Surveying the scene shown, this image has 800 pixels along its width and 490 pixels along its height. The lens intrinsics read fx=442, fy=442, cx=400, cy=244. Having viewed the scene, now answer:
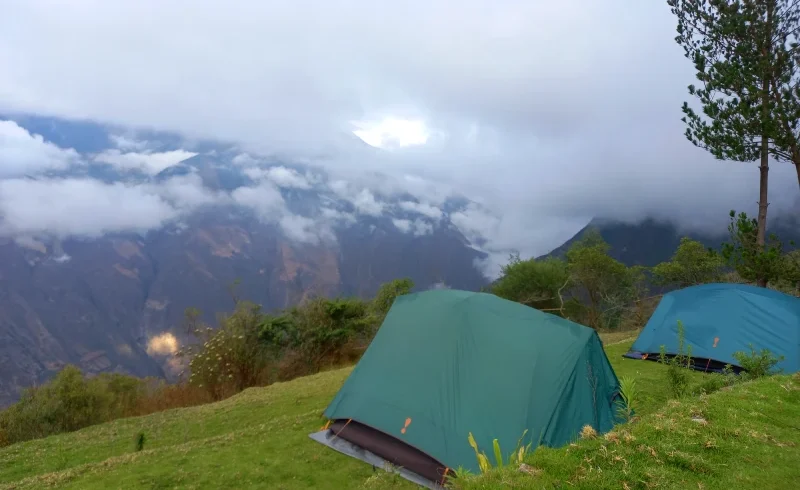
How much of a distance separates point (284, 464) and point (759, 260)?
596 inches

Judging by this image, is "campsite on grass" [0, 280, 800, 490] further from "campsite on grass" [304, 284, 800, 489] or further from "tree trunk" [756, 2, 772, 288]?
"tree trunk" [756, 2, 772, 288]

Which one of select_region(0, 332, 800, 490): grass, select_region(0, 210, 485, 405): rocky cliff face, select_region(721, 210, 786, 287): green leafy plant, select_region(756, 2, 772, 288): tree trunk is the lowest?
select_region(0, 210, 485, 405): rocky cliff face

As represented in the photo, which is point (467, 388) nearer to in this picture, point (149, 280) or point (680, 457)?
point (680, 457)

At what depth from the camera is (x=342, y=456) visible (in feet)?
22.8

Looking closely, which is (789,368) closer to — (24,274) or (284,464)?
(284,464)

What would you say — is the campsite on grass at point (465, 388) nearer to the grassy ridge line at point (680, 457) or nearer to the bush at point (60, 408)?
the grassy ridge line at point (680, 457)

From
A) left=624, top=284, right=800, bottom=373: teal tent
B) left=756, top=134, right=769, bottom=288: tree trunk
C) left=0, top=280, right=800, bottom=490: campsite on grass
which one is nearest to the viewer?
left=0, top=280, right=800, bottom=490: campsite on grass

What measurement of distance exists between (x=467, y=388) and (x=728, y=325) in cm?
848

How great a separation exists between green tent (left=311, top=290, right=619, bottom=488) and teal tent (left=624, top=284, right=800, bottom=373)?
20.0 feet

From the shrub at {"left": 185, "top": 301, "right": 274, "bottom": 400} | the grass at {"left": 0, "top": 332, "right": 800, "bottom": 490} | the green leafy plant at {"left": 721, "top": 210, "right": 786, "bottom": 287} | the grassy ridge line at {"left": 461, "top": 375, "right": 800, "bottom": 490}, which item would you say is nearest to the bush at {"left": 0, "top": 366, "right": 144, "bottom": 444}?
the shrub at {"left": 185, "top": 301, "right": 274, "bottom": 400}

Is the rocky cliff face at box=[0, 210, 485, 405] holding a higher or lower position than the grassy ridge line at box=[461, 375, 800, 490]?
lower

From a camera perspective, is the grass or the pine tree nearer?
the grass

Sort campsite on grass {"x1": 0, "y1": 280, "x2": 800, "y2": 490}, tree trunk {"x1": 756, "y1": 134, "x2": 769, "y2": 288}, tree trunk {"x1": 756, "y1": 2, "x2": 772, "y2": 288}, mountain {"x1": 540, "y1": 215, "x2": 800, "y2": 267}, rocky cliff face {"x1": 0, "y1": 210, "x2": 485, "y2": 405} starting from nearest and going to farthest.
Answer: campsite on grass {"x1": 0, "y1": 280, "x2": 800, "y2": 490} → tree trunk {"x1": 756, "y1": 2, "x2": 772, "y2": 288} → tree trunk {"x1": 756, "y1": 134, "x2": 769, "y2": 288} → rocky cliff face {"x1": 0, "y1": 210, "x2": 485, "y2": 405} → mountain {"x1": 540, "y1": 215, "x2": 800, "y2": 267}

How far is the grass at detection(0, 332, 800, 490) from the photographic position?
12.0 feet
